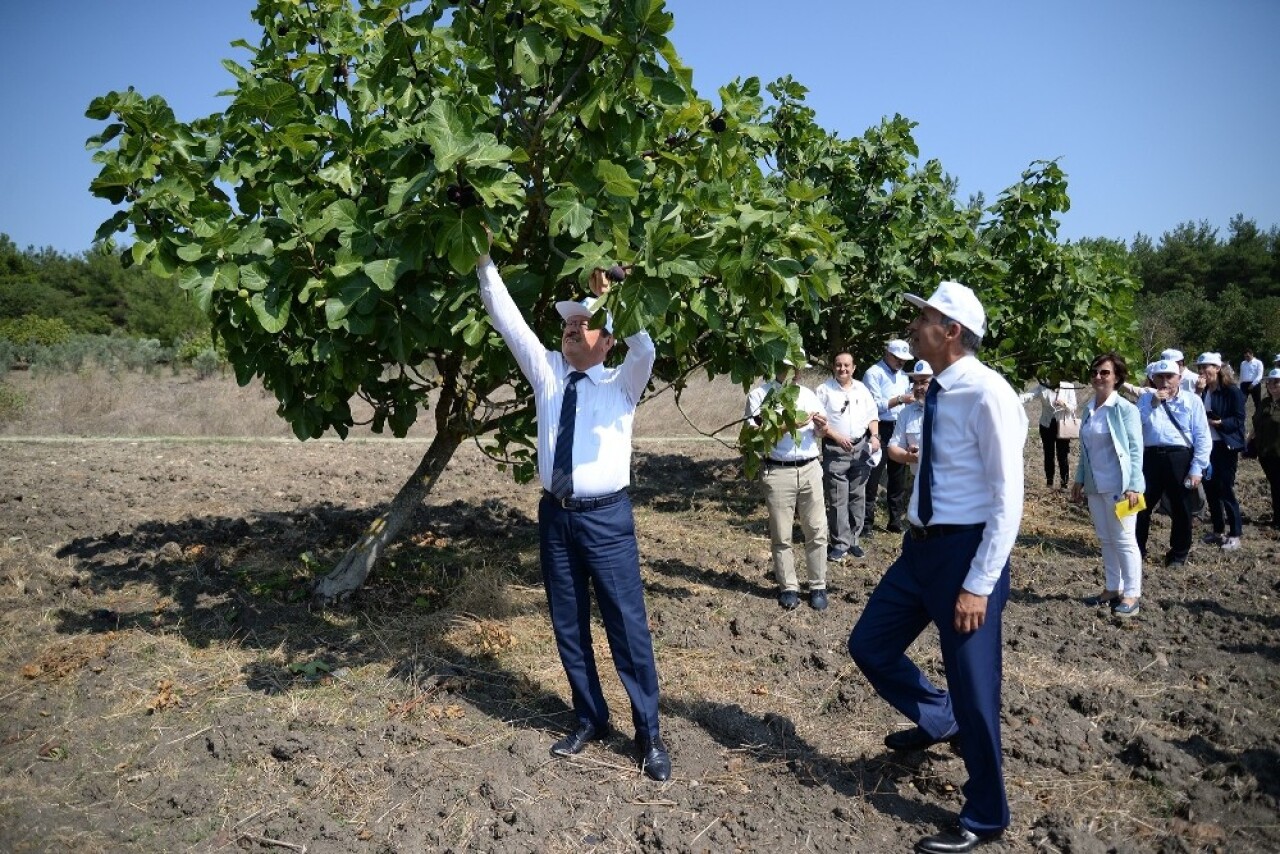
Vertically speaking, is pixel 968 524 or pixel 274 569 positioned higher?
pixel 968 524

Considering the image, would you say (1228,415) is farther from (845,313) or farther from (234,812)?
(234,812)

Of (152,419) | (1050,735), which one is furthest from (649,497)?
(152,419)

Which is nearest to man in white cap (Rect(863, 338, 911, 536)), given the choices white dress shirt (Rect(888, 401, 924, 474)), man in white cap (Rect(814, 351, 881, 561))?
man in white cap (Rect(814, 351, 881, 561))

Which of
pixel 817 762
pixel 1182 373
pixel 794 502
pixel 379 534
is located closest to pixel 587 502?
pixel 817 762

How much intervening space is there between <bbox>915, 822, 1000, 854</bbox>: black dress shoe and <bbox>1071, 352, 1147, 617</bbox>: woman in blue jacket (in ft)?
11.9

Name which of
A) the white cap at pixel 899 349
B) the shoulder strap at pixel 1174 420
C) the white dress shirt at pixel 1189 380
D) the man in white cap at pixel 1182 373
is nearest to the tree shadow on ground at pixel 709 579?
A: the white cap at pixel 899 349

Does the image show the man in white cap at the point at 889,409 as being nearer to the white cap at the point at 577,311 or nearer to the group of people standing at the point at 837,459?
the group of people standing at the point at 837,459

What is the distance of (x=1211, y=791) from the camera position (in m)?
3.92

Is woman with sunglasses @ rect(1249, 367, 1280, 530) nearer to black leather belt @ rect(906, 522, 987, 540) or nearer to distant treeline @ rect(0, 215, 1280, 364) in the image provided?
black leather belt @ rect(906, 522, 987, 540)

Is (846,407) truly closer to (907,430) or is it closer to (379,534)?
(907,430)

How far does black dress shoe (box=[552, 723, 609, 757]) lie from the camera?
13.6 feet

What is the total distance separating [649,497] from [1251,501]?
7830 mm

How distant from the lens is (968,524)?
343 centimetres

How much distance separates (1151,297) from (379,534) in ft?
128
